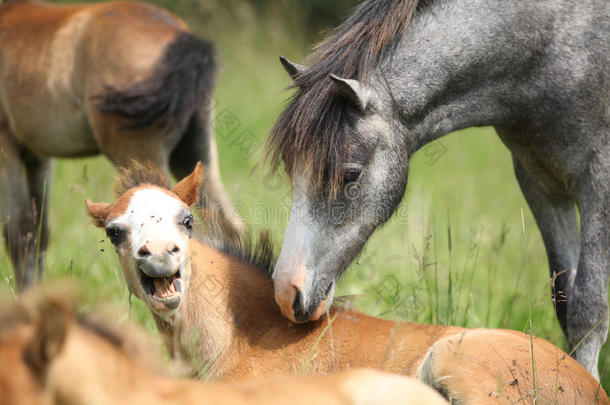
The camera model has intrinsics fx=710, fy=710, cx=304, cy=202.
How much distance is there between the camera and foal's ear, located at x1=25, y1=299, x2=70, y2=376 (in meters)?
1.49

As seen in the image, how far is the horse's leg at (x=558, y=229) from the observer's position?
3.66 metres

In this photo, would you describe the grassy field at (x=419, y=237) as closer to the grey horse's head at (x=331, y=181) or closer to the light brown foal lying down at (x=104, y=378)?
the grey horse's head at (x=331, y=181)

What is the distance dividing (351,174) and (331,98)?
1.09 feet

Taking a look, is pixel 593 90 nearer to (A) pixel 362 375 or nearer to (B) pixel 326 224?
(B) pixel 326 224

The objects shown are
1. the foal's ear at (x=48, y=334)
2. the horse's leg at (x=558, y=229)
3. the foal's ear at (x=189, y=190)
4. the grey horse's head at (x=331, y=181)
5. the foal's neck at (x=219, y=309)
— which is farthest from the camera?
the horse's leg at (x=558, y=229)

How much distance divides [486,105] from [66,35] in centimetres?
319

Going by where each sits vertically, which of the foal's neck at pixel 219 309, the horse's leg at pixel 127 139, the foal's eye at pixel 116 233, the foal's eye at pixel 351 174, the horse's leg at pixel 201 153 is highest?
the foal's eye at pixel 351 174

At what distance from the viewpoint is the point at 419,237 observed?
660 cm

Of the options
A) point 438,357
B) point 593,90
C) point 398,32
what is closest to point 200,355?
point 438,357

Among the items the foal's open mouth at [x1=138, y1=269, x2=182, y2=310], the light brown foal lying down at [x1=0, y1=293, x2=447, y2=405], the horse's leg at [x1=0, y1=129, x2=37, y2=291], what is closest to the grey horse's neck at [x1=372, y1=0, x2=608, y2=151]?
the foal's open mouth at [x1=138, y1=269, x2=182, y2=310]

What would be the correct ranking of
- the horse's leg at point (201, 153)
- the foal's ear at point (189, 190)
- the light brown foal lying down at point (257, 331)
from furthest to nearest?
the horse's leg at point (201, 153) < the foal's ear at point (189, 190) < the light brown foal lying down at point (257, 331)

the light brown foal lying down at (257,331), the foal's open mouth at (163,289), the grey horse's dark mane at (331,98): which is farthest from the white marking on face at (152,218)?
the grey horse's dark mane at (331,98)

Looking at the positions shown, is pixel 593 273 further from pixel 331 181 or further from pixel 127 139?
pixel 127 139

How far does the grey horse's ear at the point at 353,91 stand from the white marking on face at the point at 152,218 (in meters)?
0.83
